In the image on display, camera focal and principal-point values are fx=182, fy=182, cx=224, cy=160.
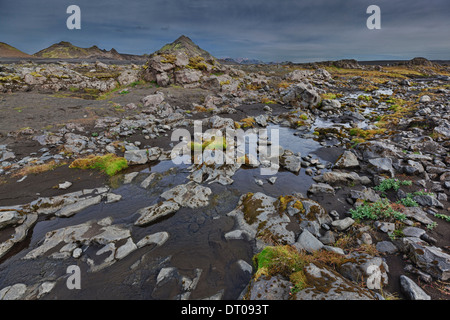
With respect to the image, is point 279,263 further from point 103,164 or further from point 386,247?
point 103,164

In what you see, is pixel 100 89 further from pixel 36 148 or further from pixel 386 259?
pixel 386 259

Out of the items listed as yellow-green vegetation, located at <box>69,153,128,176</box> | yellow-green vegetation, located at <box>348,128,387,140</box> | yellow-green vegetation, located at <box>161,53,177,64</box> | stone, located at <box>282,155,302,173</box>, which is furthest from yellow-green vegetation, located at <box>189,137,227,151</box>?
yellow-green vegetation, located at <box>161,53,177,64</box>

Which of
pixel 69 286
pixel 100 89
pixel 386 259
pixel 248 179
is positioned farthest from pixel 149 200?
pixel 100 89

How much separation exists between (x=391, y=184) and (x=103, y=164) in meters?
18.7

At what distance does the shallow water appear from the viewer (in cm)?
612

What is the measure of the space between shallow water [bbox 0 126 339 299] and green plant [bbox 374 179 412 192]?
3.83 meters

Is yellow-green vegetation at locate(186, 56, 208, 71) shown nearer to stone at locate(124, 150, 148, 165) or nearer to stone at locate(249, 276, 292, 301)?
stone at locate(124, 150, 148, 165)

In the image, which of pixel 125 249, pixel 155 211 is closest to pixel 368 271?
pixel 125 249

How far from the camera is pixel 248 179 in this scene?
12.8m

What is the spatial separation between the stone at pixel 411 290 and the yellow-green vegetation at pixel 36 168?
1945 centimetres

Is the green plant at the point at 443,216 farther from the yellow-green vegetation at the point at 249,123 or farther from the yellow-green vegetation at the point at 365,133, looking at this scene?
the yellow-green vegetation at the point at 249,123

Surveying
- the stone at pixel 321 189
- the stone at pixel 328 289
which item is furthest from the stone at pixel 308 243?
the stone at pixel 321 189

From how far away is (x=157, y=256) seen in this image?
732cm

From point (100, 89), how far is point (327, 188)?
40.2 meters
